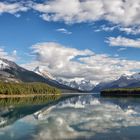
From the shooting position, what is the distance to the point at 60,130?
4981cm

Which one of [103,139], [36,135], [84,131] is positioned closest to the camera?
[103,139]

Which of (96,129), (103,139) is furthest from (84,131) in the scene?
(103,139)

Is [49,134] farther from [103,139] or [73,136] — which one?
[103,139]

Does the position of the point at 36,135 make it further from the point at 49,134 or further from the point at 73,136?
→ the point at 73,136

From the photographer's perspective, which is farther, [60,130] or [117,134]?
[60,130]

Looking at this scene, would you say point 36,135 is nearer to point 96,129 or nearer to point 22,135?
point 22,135

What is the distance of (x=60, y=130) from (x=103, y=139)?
10.6 meters

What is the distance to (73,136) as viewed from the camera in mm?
43500

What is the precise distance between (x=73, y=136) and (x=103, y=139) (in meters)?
4.65

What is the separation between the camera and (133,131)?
49406 mm

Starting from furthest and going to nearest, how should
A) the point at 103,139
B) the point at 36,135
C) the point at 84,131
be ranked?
1. the point at 84,131
2. the point at 36,135
3. the point at 103,139

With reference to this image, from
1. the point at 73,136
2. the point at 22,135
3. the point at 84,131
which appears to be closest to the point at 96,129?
the point at 84,131

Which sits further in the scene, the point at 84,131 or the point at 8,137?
the point at 84,131

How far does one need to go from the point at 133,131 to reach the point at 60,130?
38.0 feet
